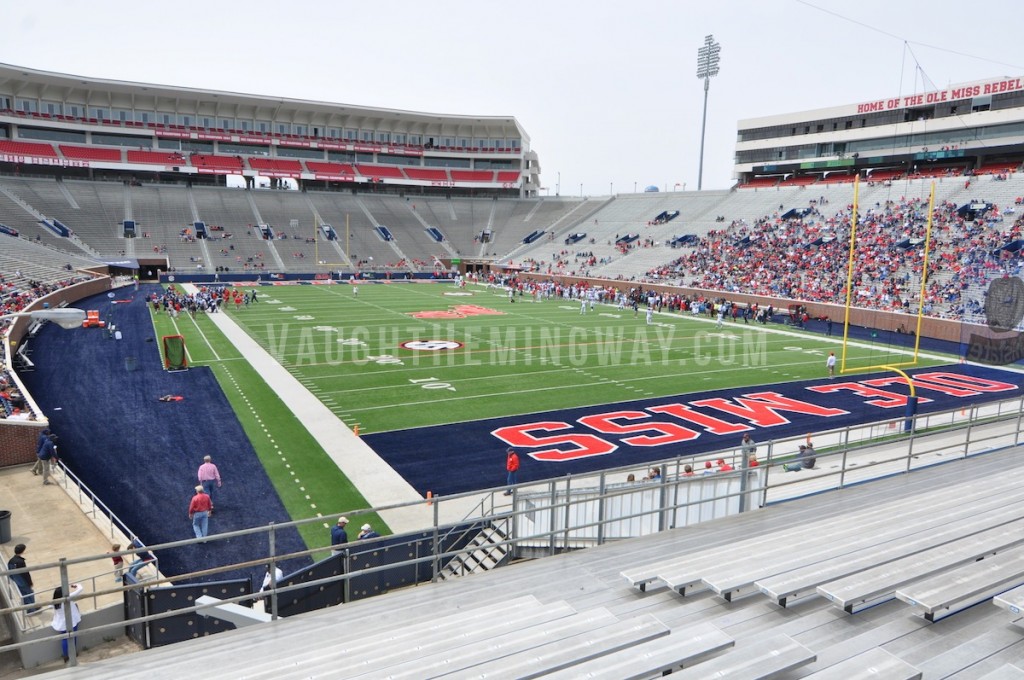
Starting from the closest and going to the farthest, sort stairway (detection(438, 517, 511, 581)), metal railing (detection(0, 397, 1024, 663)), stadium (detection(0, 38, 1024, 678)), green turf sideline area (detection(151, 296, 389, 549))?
stadium (detection(0, 38, 1024, 678))
metal railing (detection(0, 397, 1024, 663))
stairway (detection(438, 517, 511, 581))
green turf sideline area (detection(151, 296, 389, 549))

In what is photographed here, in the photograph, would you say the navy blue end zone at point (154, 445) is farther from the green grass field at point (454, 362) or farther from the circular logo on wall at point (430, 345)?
the circular logo on wall at point (430, 345)

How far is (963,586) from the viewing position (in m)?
5.45

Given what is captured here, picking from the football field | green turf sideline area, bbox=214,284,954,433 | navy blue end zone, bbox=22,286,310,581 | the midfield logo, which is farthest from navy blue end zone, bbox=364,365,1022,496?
the midfield logo

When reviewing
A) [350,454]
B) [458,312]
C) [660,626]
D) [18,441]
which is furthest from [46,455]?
[458,312]

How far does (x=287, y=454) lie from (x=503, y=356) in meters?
12.1

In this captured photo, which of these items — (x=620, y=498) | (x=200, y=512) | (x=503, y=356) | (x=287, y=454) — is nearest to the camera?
Answer: (x=620, y=498)

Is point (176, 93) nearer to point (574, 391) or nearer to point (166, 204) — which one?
point (166, 204)

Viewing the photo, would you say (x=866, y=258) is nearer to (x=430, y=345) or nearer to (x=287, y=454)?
(x=430, y=345)

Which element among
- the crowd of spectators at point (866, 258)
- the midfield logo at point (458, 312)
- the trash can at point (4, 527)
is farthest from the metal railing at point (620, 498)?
the midfield logo at point (458, 312)

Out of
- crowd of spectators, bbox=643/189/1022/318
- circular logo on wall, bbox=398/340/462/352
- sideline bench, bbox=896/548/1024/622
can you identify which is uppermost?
crowd of spectators, bbox=643/189/1022/318

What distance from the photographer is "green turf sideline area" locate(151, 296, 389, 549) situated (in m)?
11.9

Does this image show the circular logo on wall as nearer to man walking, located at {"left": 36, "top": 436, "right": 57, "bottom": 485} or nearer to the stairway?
man walking, located at {"left": 36, "top": 436, "right": 57, "bottom": 485}

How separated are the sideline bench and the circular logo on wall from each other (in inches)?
869

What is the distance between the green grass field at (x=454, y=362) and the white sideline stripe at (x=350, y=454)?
0.93ft
